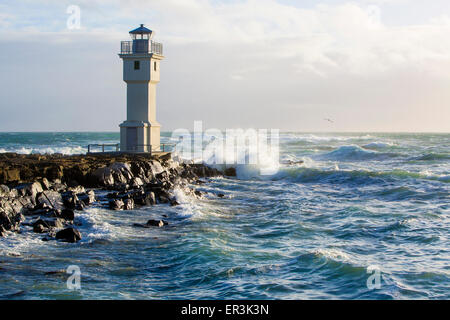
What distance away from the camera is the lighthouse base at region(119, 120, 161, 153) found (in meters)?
23.5

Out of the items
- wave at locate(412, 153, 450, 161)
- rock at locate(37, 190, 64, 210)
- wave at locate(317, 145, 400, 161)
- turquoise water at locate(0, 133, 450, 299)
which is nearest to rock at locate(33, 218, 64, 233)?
turquoise water at locate(0, 133, 450, 299)

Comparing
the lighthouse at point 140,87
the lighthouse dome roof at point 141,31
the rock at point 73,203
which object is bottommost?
the rock at point 73,203

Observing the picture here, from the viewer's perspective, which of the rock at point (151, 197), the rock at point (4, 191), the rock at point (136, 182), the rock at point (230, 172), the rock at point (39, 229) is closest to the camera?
the rock at point (39, 229)

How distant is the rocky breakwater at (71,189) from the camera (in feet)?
34.7

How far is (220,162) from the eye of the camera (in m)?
26.8

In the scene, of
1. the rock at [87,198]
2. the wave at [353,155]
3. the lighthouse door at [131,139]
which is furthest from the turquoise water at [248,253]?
the wave at [353,155]

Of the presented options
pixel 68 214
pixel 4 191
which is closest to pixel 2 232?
pixel 68 214

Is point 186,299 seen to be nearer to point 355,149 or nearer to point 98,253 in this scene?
point 98,253

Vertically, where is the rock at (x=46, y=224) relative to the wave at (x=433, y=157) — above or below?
below

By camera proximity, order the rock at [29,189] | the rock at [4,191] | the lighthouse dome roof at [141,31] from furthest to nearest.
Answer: the lighthouse dome roof at [141,31], the rock at [29,189], the rock at [4,191]

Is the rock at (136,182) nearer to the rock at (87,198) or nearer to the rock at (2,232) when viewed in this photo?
the rock at (87,198)

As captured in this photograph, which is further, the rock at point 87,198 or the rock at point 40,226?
the rock at point 87,198

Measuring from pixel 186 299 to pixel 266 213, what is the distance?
7.12 meters

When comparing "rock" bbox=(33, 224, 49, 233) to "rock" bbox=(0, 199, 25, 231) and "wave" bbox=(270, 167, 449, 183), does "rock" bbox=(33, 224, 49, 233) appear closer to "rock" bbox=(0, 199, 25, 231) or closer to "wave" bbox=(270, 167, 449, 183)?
"rock" bbox=(0, 199, 25, 231)
